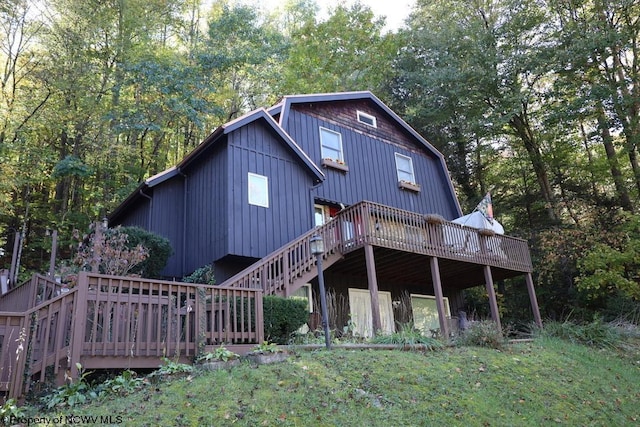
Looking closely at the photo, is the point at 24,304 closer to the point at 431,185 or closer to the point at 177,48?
the point at 431,185

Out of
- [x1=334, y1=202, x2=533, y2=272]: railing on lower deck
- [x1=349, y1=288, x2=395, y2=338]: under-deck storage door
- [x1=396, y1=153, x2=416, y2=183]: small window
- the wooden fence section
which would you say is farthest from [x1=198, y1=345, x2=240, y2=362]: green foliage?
[x1=396, y1=153, x2=416, y2=183]: small window

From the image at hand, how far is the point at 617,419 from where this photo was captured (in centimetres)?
755

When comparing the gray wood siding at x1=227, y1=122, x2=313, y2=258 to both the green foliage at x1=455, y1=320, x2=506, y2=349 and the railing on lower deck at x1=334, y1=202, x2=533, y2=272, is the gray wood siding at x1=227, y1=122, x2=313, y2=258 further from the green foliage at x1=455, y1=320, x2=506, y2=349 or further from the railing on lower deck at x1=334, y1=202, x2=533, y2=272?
the green foliage at x1=455, y1=320, x2=506, y2=349

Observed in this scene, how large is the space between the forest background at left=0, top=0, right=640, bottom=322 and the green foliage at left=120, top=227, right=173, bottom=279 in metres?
8.45

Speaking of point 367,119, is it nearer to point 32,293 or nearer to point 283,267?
point 283,267

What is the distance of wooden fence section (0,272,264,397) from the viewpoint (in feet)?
19.0

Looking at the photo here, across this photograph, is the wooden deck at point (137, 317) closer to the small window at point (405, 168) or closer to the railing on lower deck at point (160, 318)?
the railing on lower deck at point (160, 318)

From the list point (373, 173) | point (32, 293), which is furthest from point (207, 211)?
point (373, 173)

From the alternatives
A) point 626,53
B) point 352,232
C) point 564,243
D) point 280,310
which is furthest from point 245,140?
point 626,53

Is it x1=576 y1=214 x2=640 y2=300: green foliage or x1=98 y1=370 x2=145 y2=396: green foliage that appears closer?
x1=98 y1=370 x2=145 y2=396: green foliage

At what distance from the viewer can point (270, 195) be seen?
13164 millimetres

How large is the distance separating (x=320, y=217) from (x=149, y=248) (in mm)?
5307

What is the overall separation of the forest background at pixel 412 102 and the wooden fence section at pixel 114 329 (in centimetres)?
1379

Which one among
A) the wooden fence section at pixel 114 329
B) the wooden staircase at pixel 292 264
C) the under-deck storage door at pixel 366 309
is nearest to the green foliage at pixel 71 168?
the wooden staircase at pixel 292 264
